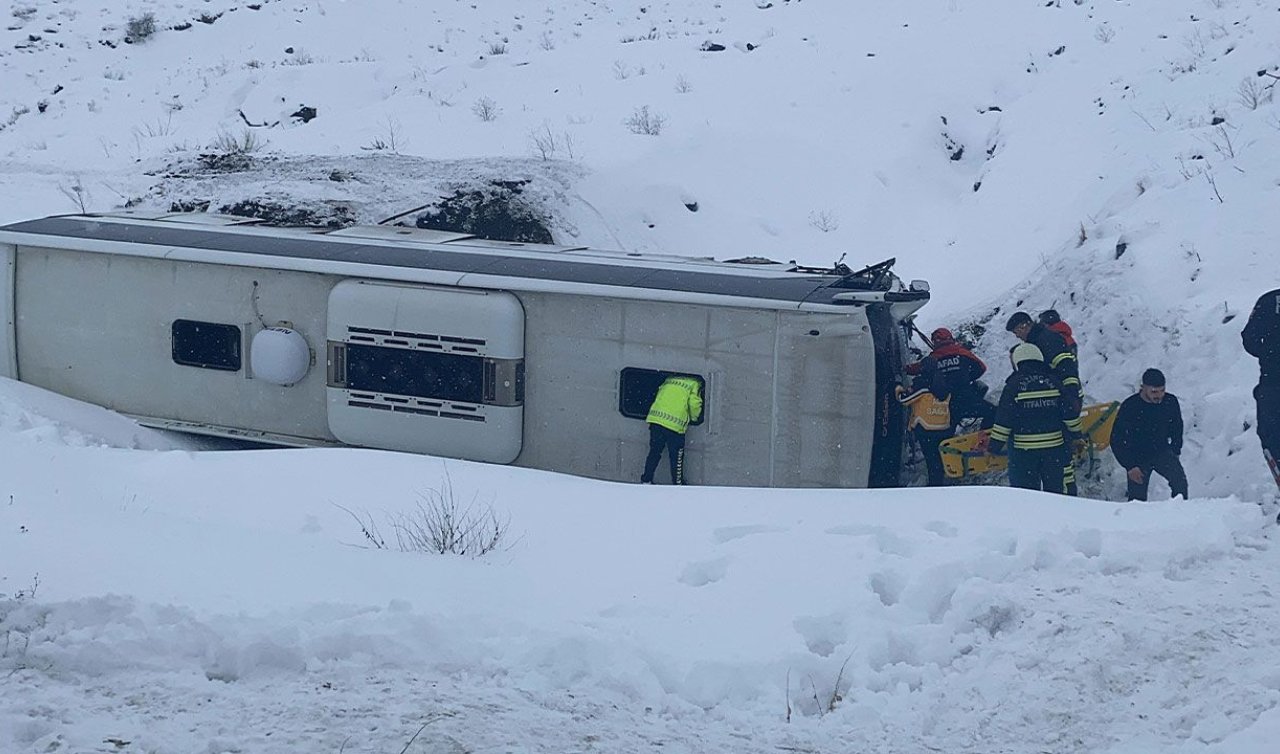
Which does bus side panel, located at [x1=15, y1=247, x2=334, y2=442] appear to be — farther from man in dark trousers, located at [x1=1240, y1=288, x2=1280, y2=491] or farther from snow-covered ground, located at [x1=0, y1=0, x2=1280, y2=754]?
man in dark trousers, located at [x1=1240, y1=288, x2=1280, y2=491]

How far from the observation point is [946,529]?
6.52 m

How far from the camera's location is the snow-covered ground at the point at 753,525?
187 inches

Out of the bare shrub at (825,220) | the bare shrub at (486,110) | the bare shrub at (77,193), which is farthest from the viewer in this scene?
the bare shrub at (486,110)

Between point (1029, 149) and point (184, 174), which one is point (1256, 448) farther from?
point (184, 174)

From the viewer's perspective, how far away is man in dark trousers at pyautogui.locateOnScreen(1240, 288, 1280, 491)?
8.35 m

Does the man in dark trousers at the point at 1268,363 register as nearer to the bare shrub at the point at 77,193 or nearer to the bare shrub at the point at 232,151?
the bare shrub at the point at 232,151

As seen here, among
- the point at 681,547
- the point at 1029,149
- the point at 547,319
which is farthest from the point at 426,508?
the point at 1029,149

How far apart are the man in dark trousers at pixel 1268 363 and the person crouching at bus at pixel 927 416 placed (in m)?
2.21

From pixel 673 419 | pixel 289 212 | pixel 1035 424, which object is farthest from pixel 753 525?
pixel 289 212

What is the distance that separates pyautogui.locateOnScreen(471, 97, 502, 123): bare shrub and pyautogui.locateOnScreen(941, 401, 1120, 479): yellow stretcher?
12050 millimetres

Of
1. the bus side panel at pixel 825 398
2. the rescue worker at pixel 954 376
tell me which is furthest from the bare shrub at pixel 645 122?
the bus side panel at pixel 825 398

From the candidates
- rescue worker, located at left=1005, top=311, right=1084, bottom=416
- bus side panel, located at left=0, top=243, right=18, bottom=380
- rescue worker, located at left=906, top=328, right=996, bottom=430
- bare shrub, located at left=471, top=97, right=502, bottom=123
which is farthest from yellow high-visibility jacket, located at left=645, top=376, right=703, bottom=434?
bare shrub, located at left=471, top=97, right=502, bottom=123

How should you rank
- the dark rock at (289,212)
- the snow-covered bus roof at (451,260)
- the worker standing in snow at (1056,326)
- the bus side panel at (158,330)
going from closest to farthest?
the snow-covered bus roof at (451,260), the worker standing in snow at (1056,326), the bus side panel at (158,330), the dark rock at (289,212)

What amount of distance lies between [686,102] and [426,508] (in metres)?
13.9
